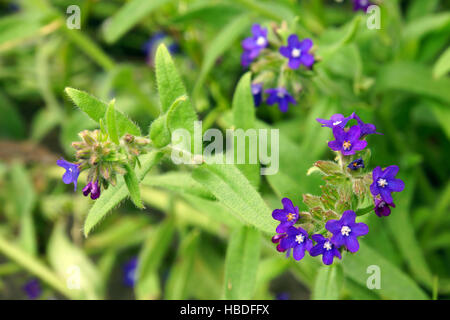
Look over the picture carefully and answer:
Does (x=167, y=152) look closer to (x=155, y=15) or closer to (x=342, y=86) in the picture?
(x=342, y=86)

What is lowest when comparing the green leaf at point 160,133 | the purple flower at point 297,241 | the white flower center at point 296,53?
the purple flower at point 297,241

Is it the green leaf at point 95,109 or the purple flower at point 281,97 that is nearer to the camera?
the green leaf at point 95,109

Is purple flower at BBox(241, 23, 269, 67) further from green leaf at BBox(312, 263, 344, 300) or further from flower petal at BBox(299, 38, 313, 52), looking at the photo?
green leaf at BBox(312, 263, 344, 300)

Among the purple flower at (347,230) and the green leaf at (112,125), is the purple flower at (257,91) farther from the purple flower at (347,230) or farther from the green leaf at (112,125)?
the purple flower at (347,230)

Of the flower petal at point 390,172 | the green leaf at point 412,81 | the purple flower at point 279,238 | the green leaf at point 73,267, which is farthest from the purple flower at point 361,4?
the green leaf at point 73,267

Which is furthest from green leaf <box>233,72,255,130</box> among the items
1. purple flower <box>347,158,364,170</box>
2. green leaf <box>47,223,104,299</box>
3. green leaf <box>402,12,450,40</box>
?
green leaf <box>47,223,104,299</box>
